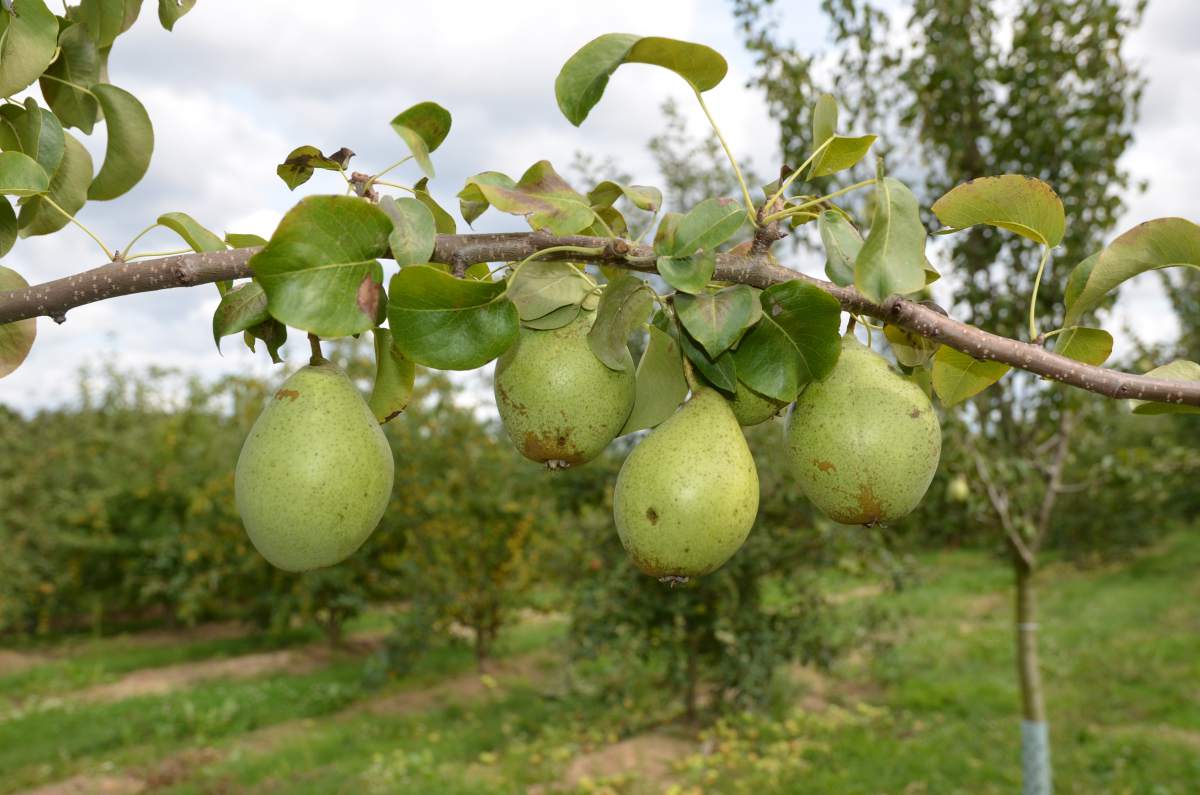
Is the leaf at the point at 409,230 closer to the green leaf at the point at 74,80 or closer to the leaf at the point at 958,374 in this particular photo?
the leaf at the point at 958,374

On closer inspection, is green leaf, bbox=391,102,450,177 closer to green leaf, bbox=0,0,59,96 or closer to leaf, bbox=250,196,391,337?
leaf, bbox=250,196,391,337

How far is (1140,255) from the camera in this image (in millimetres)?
→ 1116

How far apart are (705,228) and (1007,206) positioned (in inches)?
17.3

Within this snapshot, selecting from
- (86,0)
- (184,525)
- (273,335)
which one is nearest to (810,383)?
(273,335)

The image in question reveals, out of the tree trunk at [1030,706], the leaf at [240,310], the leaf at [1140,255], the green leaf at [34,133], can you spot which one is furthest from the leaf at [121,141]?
the tree trunk at [1030,706]

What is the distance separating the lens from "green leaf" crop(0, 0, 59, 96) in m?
1.22

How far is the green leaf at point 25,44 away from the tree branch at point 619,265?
1.38ft

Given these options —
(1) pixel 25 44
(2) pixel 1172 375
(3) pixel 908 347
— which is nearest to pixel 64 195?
(1) pixel 25 44

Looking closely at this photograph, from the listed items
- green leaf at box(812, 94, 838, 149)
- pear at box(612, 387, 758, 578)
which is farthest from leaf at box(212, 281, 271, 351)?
green leaf at box(812, 94, 838, 149)

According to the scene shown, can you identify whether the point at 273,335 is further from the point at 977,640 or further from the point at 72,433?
the point at 72,433

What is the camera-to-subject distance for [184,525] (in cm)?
1358

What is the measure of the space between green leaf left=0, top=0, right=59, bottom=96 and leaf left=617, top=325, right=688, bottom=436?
0.96 m

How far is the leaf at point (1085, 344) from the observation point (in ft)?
3.85

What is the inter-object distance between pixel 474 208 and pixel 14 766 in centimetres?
861
